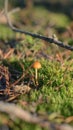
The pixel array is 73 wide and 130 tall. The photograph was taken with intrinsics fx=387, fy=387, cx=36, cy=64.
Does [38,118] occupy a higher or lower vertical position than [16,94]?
higher

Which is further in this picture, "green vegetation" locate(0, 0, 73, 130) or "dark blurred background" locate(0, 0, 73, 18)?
"dark blurred background" locate(0, 0, 73, 18)

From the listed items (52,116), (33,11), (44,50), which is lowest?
(33,11)

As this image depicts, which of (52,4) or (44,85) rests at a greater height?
(44,85)

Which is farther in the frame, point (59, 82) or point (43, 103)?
point (59, 82)

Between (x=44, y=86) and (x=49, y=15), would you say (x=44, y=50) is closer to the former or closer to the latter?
(x=44, y=86)

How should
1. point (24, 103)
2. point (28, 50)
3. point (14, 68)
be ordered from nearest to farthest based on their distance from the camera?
point (24, 103) → point (14, 68) → point (28, 50)

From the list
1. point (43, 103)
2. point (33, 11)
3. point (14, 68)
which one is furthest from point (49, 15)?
point (43, 103)

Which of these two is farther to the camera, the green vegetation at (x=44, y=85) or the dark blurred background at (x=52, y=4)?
the dark blurred background at (x=52, y=4)

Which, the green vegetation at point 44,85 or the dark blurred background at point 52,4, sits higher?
the green vegetation at point 44,85

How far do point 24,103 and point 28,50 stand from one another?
5.26 ft

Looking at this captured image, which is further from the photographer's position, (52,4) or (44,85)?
(52,4)

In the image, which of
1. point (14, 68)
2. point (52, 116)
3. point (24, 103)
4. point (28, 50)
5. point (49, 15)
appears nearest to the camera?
point (52, 116)

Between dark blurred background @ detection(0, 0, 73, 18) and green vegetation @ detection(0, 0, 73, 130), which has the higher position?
green vegetation @ detection(0, 0, 73, 130)

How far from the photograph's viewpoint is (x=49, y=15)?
10859mm
